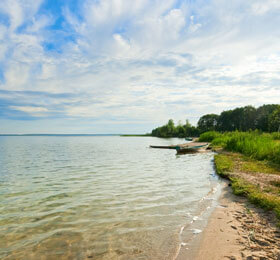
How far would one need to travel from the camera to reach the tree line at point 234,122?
93.1 meters

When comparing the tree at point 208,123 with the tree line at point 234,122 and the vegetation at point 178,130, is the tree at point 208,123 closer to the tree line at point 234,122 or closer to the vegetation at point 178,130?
the tree line at point 234,122

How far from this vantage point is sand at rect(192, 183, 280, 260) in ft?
12.7

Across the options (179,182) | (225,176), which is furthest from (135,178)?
(225,176)

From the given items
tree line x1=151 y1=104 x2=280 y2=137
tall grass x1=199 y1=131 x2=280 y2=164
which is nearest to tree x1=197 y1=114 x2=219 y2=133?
tree line x1=151 y1=104 x2=280 y2=137

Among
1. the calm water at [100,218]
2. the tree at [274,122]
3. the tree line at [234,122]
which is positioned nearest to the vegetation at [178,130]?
the tree line at [234,122]

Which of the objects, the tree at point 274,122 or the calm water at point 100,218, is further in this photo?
the tree at point 274,122

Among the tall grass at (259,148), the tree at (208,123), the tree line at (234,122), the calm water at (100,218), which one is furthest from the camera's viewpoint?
the tree at (208,123)

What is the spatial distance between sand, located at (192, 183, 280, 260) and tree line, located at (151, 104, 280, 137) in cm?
6764

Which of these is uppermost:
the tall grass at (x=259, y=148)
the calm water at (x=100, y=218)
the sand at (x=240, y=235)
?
the tall grass at (x=259, y=148)

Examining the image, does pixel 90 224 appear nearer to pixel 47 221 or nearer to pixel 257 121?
pixel 47 221

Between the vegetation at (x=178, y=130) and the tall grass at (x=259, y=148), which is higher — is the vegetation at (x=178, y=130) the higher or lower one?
the higher one

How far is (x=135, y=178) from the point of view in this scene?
11.9m

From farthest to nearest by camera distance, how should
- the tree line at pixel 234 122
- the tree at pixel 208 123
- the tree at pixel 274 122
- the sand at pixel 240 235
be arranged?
the tree at pixel 208 123 → the tree line at pixel 234 122 → the tree at pixel 274 122 → the sand at pixel 240 235

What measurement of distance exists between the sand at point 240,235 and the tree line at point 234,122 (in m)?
67.6
